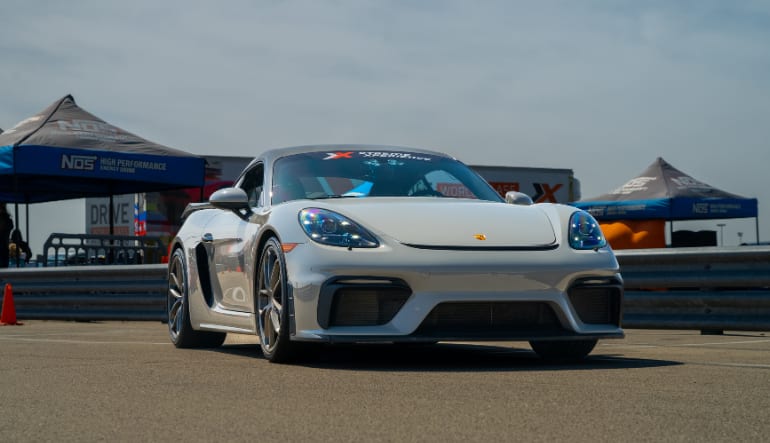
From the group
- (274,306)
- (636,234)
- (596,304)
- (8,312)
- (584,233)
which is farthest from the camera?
(636,234)

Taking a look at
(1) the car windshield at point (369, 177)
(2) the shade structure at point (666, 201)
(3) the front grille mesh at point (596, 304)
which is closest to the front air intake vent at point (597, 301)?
(3) the front grille mesh at point (596, 304)

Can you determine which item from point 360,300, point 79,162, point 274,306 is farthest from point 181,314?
point 79,162

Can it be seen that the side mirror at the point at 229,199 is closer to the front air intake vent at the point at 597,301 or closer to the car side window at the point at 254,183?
the car side window at the point at 254,183

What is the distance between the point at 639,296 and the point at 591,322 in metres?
3.90

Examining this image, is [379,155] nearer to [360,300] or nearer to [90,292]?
[360,300]

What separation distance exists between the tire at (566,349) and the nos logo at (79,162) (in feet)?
37.9

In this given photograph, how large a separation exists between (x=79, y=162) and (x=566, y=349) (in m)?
11.9

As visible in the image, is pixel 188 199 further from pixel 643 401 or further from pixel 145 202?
pixel 643 401

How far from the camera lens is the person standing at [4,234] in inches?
721

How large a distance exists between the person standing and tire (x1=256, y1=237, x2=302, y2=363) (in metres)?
12.8

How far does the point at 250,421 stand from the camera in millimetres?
3973

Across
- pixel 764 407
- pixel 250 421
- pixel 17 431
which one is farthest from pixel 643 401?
pixel 17 431

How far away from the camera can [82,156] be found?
1694cm

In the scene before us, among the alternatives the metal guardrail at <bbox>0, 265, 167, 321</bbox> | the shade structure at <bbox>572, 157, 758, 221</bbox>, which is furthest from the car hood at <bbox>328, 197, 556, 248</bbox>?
the shade structure at <bbox>572, 157, 758, 221</bbox>
